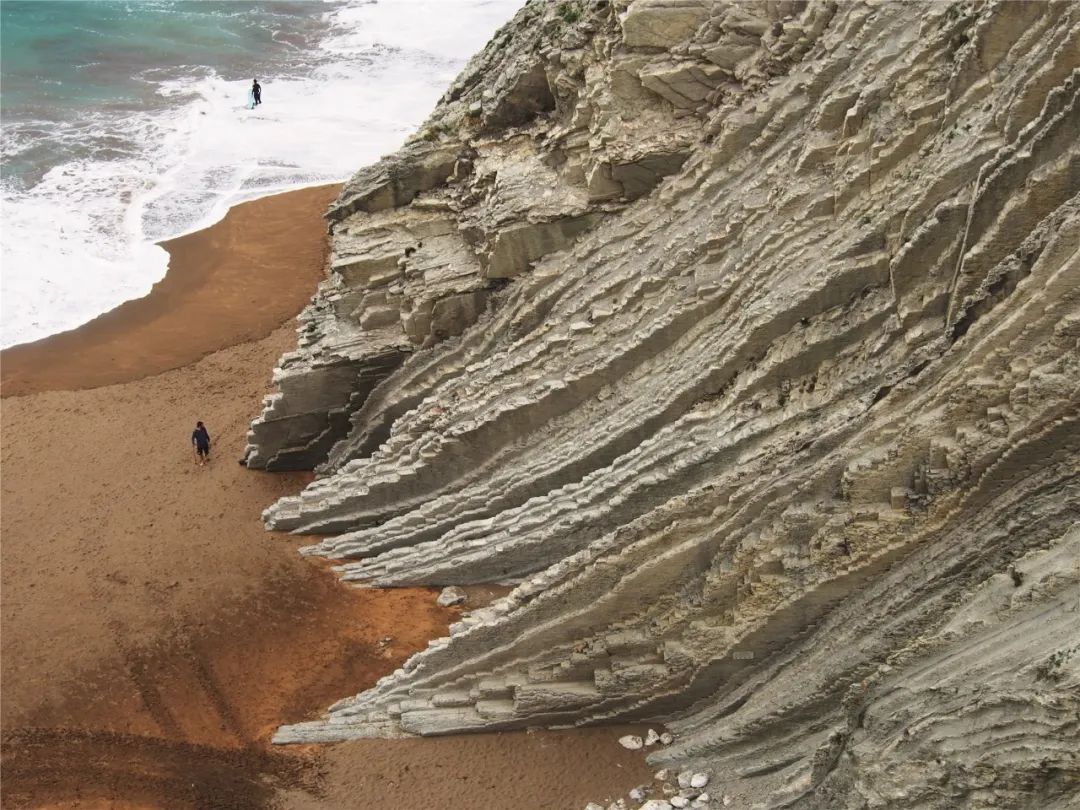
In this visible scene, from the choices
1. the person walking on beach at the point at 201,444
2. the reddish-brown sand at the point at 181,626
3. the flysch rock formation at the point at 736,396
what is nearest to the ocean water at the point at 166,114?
the reddish-brown sand at the point at 181,626

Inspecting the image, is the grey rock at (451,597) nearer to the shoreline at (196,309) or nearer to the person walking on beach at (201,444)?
the person walking on beach at (201,444)

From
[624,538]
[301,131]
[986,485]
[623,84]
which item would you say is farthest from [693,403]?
[301,131]

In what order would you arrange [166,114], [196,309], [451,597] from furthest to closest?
[166,114] → [196,309] → [451,597]

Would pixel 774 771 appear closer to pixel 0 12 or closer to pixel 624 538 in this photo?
pixel 624 538

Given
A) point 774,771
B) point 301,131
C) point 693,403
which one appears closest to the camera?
point 774,771

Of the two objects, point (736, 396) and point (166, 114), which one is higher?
point (736, 396)

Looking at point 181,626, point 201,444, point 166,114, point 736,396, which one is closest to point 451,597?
point 181,626

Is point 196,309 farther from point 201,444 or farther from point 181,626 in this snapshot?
point 181,626

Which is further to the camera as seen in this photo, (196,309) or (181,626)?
(196,309)
